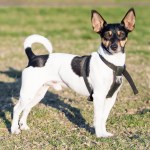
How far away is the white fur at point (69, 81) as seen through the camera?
700cm

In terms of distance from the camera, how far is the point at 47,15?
28.2m

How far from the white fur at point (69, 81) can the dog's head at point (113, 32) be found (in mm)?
183

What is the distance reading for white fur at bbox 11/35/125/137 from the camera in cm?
700

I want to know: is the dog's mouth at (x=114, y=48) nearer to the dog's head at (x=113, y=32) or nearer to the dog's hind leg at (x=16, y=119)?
the dog's head at (x=113, y=32)

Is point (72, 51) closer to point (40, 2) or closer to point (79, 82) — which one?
point (79, 82)

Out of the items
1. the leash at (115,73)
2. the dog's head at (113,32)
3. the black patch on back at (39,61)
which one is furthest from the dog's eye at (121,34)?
the black patch on back at (39,61)

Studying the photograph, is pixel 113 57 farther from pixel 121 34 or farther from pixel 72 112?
pixel 72 112

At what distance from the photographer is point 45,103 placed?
30.6 feet

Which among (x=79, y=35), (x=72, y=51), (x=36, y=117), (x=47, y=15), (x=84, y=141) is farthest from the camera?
(x=47, y=15)

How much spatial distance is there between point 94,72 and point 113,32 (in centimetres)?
61

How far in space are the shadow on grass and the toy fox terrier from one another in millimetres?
510

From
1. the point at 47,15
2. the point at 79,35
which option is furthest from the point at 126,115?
the point at 47,15

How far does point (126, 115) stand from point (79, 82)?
148 cm

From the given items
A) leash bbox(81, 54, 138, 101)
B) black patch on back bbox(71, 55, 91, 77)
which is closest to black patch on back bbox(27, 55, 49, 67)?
black patch on back bbox(71, 55, 91, 77)
